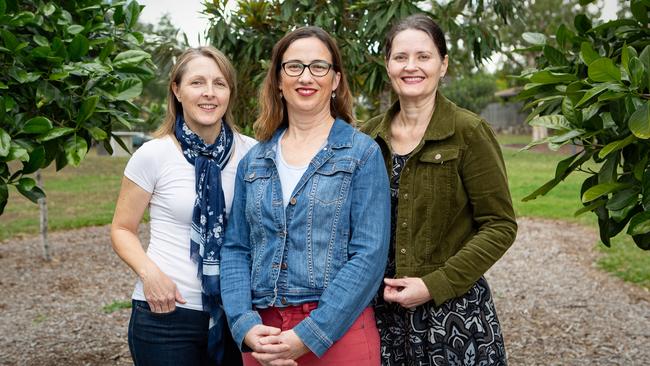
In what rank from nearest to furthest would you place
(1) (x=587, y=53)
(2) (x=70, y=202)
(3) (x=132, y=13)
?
(1) (x=587, y=53) < (3) (x=132, y=13) < (2) (x=70, y=202)

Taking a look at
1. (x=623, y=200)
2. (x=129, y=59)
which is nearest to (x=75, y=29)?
(x=129, y=59)

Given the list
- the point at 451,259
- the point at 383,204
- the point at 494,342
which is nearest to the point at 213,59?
the point at 383,204

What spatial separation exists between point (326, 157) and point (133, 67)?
1407mm

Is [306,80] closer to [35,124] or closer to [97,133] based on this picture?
[97,133]

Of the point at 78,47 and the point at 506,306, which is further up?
the point at 78,47

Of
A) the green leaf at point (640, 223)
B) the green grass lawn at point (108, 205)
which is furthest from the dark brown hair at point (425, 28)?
the green grass lawn at point (108, 205)

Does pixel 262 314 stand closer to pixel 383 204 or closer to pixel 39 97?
pixel 383 204

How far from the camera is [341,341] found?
2.52 meters

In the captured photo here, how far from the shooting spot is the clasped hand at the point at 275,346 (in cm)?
242

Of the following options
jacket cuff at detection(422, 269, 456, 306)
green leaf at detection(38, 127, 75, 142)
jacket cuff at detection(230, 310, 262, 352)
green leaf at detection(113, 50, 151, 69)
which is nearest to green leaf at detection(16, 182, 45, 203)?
green leaf at detection(38, 127, 75, 142)

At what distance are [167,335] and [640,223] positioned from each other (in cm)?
197

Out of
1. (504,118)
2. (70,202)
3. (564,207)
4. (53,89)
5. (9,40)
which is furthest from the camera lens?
(504,118)

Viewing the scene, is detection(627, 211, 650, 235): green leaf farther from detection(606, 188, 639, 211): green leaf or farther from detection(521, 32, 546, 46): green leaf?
detection(521, 32, 546, 46): green leaf

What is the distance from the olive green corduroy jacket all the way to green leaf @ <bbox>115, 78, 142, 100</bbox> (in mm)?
1425
